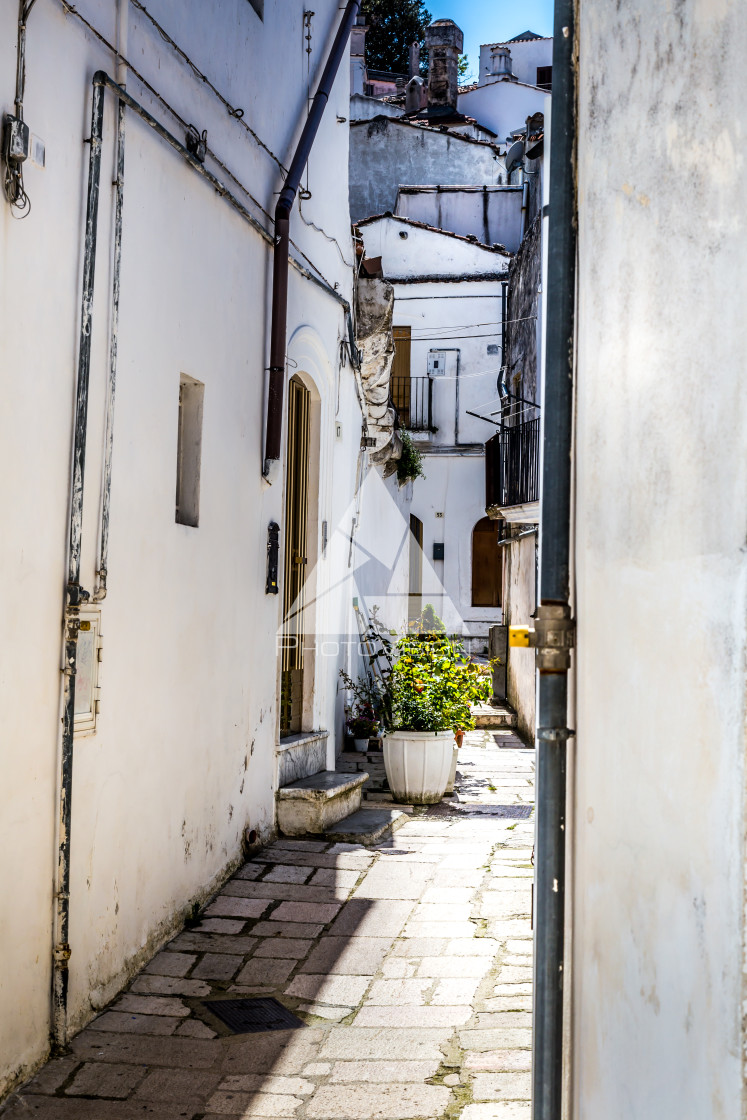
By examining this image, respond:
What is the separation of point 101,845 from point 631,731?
3063mm

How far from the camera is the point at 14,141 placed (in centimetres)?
377

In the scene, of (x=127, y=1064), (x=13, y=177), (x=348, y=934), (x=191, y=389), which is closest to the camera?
(x=13, y=177)

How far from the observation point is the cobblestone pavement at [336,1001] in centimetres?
386

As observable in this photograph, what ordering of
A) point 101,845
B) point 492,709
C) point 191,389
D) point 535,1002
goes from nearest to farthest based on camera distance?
point 535,1002 → point 101,845 → point 191,389 → point 492,709

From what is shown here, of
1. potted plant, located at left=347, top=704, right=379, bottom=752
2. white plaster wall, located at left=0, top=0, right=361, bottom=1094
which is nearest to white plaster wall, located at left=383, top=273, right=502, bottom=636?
potted plant, located at left=347, top=704, right=379, bottom=752

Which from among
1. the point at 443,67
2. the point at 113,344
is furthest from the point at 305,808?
the point at 443,67

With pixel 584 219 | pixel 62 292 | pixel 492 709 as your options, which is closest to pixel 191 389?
pixel 62 292

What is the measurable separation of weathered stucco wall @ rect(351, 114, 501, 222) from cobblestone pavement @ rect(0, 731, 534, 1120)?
19.9 meters

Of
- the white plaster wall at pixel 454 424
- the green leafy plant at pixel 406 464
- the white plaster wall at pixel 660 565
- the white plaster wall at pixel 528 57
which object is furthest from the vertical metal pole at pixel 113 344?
the white plaster wall at pixel 528 57

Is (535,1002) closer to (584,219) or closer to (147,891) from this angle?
(584,219)

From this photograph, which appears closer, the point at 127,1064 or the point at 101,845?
the point at 127,1064

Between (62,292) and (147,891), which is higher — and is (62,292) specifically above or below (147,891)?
above

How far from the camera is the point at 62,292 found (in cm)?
421

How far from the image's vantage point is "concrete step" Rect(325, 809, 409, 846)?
24.4 feet
